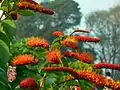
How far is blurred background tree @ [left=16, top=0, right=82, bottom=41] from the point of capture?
69312 millimetres

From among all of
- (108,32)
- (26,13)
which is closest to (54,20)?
(108,32)

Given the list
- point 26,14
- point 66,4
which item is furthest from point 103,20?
point 26,14

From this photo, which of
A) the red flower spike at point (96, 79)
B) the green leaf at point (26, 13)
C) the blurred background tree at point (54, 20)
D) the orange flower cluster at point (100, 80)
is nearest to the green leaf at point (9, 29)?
the green leaf at point (26, 13)

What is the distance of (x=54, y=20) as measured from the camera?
73.1 m

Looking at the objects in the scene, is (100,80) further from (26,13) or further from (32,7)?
(26,13)

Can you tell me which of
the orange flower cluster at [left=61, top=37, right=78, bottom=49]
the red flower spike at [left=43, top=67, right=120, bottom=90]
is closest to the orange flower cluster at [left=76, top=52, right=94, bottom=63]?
the orange flower cluster at [left=61, top=37, right=78, bottom=49]

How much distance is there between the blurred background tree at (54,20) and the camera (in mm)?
69312

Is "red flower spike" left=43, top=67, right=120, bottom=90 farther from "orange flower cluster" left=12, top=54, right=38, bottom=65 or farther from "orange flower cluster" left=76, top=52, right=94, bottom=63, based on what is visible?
"orange flower cluster" left=76, top=52, right=94, bottom=63

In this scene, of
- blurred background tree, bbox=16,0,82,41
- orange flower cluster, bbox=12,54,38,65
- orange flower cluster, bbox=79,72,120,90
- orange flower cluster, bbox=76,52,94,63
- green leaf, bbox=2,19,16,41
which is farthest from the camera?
blurred background tree, bbox=16,0,82,41

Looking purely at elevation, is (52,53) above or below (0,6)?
below

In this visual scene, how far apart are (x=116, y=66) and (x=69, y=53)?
1.11 feet

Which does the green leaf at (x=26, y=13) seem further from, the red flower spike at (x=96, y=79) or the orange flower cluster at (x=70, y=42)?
the red flower spike at (x=96, y=79)

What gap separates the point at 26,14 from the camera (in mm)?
3068

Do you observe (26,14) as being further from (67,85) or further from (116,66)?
→ (116,66)
